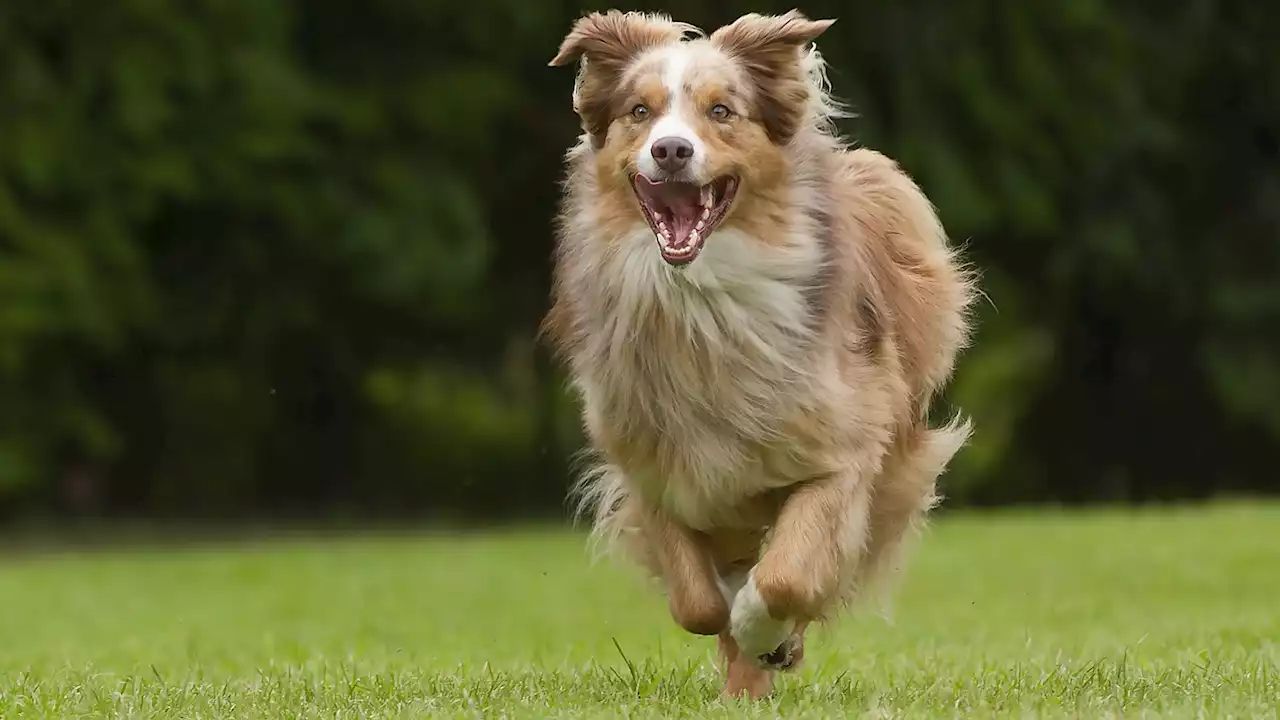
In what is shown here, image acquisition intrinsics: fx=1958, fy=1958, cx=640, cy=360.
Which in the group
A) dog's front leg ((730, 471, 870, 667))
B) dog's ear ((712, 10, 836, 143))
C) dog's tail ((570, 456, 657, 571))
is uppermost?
dog's ear ((712, 10, 836, 143))

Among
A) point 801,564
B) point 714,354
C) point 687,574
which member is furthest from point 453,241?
point 801,564

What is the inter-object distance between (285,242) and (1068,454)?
36.6 feet

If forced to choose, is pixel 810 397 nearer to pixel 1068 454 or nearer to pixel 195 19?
pixel 195 19

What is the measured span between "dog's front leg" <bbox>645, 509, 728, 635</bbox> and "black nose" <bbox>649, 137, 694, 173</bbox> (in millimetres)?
1325

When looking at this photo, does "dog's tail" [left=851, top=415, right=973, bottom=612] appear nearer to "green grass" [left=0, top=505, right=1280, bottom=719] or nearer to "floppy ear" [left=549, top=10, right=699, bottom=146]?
"green grass" [left=0, top=505, right=1280, bottom=719]

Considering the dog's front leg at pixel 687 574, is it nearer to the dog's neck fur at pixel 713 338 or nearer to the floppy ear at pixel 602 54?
the dog's neck fur at pixel 713 338

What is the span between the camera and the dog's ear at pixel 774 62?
6578 mm

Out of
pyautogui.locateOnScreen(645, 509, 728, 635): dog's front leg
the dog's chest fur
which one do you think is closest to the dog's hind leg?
pyautogui.locateOnScreen(645, 509, 728, 635): dog's front leg

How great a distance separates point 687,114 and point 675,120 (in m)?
0.07

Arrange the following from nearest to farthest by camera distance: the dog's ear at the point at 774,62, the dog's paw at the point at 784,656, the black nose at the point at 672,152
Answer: the black nose at the point at 672,152
the dog's ear at the point at 774,62
the dog's paw at the point at 784,656

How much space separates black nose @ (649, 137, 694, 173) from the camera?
240 inches

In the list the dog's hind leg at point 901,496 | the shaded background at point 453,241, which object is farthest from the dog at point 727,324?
the shaded background at point 453,241

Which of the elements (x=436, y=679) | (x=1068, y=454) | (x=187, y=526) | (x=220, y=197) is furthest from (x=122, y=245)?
(x=436, y=679)

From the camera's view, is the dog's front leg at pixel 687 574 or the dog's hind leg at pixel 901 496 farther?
the dog's hind leg at pixel 901 496
